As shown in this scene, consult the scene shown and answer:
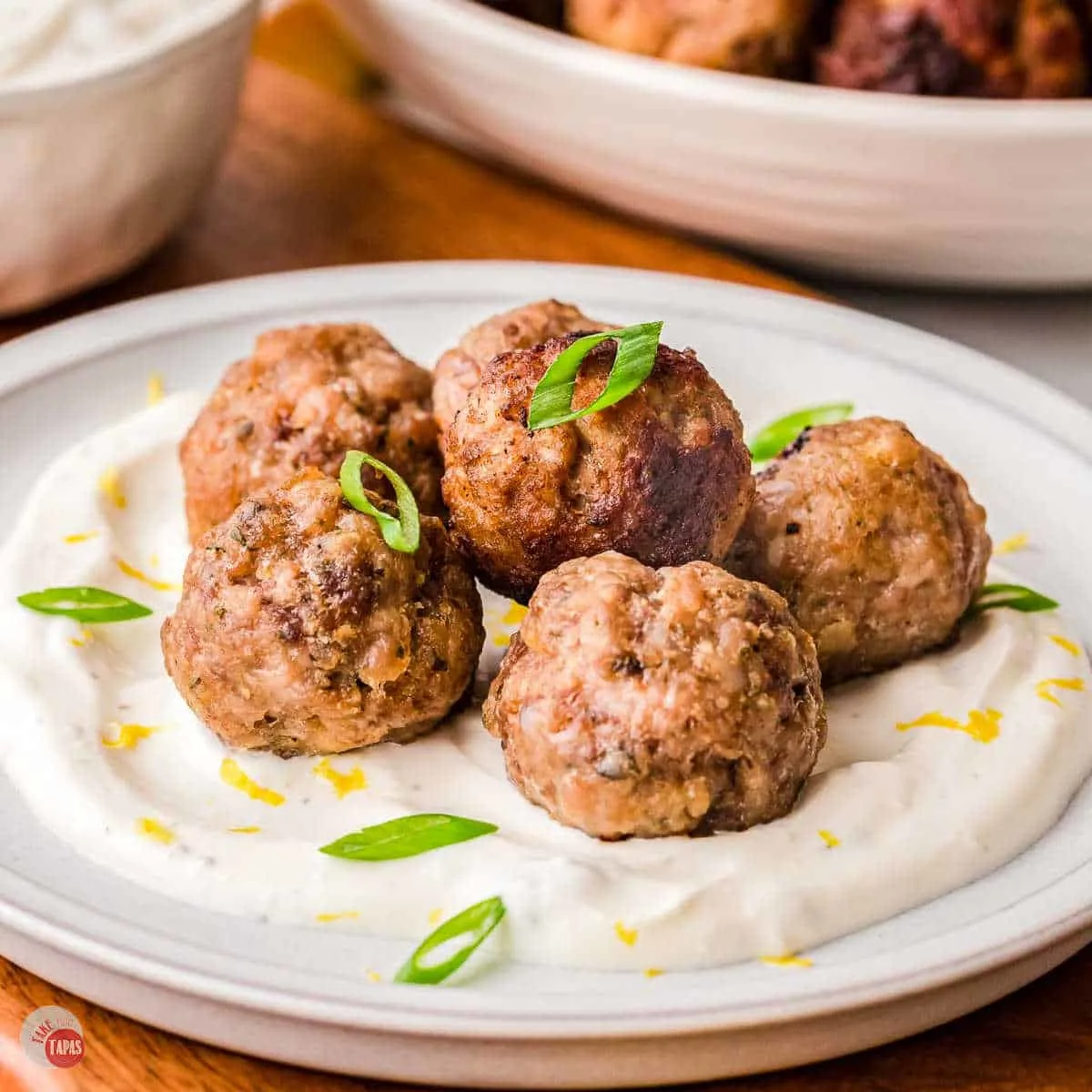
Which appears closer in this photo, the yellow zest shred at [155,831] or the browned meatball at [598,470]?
the yellow zest shred at [155,831]

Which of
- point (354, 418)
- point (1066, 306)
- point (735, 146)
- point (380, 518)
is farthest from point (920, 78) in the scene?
point (380, 518)

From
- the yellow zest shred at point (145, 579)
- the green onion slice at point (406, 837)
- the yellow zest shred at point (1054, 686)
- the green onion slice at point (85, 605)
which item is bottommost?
the yellow zest shred at point (145, 579)

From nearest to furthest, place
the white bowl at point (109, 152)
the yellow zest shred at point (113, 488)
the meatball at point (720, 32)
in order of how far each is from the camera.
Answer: the yellow zest shred at point (113, 488)
the white bowl at point (109, 152)
the meatball at point (720, 32)

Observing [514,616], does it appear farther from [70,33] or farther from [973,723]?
[70,33]

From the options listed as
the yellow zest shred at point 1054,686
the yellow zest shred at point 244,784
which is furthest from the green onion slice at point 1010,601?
the yellow zest shred at point 244,784

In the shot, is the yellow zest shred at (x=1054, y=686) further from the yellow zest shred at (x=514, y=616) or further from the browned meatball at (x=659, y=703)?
the yellow zest shred at (x=514, y=616)

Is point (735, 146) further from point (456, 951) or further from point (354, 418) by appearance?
point (456, 951)

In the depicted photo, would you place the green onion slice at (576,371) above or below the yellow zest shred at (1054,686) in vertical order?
above

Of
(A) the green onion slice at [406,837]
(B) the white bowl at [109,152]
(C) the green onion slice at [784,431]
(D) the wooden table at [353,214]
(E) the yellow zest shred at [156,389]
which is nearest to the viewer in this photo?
(A) the green onion slice at [406,837]
